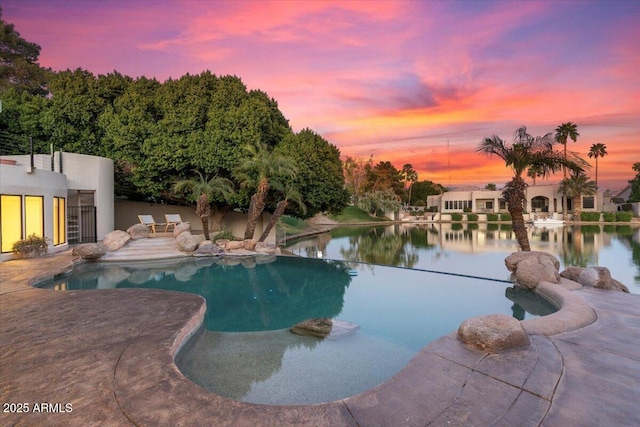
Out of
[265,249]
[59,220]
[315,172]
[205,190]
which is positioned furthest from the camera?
[315,172]

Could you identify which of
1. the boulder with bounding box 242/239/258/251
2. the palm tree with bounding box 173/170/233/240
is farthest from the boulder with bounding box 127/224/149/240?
the boulder with bounding box 242/239/258/251

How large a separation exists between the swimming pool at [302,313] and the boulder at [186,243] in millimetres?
1367

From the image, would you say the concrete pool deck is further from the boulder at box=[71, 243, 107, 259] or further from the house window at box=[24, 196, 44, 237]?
the house window at box=[24, 196, 44, 237]

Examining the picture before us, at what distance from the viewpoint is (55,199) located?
14859 millimetres

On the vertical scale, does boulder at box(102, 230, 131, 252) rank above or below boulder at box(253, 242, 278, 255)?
above

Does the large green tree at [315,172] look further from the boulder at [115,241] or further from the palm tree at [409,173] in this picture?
the palm tree at [409,173]

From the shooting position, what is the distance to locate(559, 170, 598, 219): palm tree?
156 ft

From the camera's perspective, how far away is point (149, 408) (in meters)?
3.26

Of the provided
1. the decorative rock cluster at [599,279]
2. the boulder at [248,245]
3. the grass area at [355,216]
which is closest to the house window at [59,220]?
the boulder at [248,245]

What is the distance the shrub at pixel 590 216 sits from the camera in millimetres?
46219

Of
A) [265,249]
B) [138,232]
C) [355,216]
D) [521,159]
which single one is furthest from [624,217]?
[138,232]

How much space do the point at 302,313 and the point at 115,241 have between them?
11.7m

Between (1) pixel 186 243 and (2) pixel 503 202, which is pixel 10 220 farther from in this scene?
(2) pixel 503 202

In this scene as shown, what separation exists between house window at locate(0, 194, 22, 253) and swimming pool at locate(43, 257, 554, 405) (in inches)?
105
